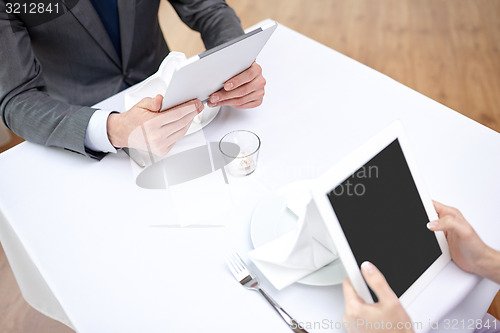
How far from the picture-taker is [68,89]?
1323 millimetres

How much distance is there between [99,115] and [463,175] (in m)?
0.77

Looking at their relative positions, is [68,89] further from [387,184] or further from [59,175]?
[387,184]

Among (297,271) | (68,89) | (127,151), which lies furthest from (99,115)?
(297,271)

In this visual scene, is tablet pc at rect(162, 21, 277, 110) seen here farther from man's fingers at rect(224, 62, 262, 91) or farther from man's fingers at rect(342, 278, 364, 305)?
man's fingers at rect(342, 278, 364, 305)

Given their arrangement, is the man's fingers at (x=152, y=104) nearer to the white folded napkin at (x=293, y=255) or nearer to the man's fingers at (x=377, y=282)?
the white folded napkin at (x=293, y=255)

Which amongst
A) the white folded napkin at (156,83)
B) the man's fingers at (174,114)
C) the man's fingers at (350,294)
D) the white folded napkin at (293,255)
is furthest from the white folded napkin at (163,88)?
the man's fingers at (350,294)

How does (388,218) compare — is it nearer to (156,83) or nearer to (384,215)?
(384,215)

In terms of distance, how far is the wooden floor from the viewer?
7.29 feet

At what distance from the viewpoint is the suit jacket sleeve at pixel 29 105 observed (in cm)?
94

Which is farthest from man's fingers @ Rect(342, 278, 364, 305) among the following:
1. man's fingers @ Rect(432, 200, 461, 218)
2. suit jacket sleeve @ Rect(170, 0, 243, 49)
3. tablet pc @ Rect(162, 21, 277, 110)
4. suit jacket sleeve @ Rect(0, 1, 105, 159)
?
suit jacket sleeve @ Rect(170, 0, 243, 49)

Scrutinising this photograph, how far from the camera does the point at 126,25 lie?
1.23 meters

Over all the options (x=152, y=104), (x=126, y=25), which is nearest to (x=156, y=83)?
(x=152, y=104)

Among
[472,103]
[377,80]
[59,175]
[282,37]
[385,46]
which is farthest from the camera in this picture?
[385,46]

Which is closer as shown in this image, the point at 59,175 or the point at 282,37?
the point at 59,175
